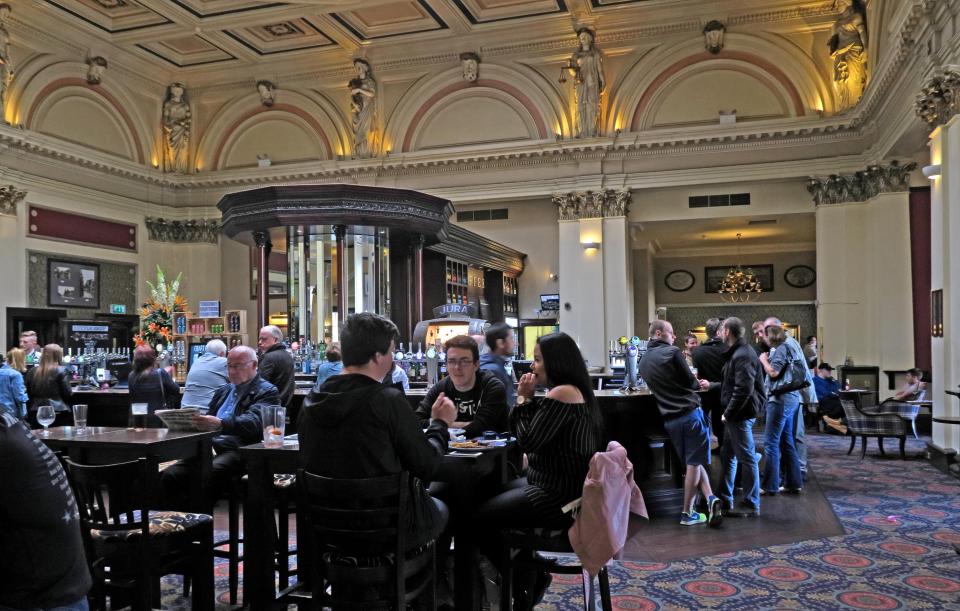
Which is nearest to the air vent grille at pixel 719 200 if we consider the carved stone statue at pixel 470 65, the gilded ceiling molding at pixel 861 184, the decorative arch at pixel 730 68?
the gilded ceiling molding at pixel 861 184

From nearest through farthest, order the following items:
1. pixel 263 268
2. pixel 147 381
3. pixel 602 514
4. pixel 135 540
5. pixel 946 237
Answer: pixel 602 514
pixel 135 540
pixel 147 381
pixel 946 237
pixel 263 268

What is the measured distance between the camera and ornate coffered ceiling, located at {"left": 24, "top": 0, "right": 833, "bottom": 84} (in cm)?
1430

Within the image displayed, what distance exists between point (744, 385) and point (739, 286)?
46.1 ft

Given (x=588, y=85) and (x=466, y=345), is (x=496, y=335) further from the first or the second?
(x=588, y=85)

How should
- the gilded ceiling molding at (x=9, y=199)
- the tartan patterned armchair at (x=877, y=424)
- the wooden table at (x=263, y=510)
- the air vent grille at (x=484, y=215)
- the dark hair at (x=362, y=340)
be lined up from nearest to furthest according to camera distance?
the dark hair at (x=362, y=340), the wooden table at (x=263, y=510), the tartan patterned armchair at (x=877, y=424), the gilded ceiling molding at (x=9, y=199), the air vent grille at (x=484, y=215)

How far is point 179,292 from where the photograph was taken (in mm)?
17406

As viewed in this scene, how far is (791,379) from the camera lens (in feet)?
22.6

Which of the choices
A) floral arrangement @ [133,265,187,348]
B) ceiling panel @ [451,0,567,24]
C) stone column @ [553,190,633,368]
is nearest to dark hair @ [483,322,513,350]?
floral arrangement @ [133,265,187,348]

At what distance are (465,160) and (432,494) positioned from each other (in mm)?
12968

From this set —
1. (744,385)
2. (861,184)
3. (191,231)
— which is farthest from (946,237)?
(191,231)

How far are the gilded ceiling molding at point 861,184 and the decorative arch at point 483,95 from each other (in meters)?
4.84

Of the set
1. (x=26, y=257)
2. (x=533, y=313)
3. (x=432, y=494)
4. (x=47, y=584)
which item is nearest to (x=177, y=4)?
(x=26, y=257)

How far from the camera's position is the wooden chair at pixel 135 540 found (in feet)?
10.6

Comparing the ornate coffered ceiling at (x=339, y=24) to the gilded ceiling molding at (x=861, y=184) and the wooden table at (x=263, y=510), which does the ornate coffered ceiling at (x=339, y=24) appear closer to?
the gilded ceiling molding at (x=861, y=184)
